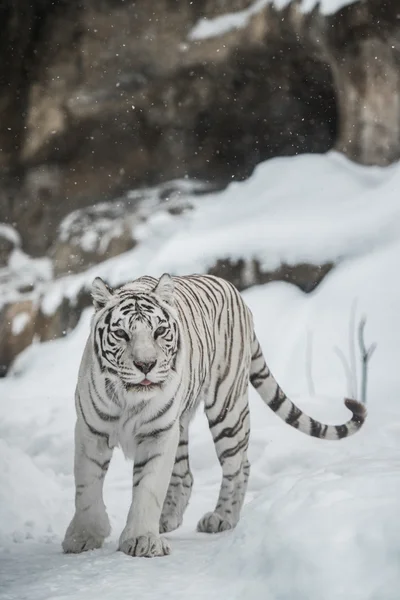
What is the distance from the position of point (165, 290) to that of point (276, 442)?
6.64 feet

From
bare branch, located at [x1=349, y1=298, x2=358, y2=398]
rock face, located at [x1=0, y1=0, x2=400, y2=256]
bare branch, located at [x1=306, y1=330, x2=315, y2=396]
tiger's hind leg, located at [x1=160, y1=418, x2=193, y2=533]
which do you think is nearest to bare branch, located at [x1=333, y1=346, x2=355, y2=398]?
bare branch, located at [x1=349, y1=298, x2=358, y2=398]

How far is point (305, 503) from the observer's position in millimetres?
2500

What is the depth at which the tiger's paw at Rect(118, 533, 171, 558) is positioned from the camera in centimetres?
302

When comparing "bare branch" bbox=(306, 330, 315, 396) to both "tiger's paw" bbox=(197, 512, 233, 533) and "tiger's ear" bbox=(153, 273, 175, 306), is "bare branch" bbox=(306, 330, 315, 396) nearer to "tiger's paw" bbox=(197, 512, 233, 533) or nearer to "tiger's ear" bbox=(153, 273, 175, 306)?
"tiger's paw" bbox=(197, 512, 233, 533)

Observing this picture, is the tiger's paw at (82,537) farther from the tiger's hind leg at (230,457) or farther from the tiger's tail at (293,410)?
Result: the tiger's tail at (293,410)

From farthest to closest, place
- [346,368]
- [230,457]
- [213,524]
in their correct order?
[346,368] → [230,457] → [213,524]

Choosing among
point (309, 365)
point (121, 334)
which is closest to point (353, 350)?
point (309, 365)

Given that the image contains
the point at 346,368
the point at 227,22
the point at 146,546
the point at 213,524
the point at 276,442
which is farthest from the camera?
the point at 227,22

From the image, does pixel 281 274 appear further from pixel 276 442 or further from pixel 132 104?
pixel 276 442

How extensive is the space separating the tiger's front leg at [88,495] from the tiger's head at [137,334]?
246 millimetres

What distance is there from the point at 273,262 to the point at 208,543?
13.9ft

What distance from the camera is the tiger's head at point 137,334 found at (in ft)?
10.2

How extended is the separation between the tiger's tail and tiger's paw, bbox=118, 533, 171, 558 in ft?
3.16

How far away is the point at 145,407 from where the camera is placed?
3.19m
